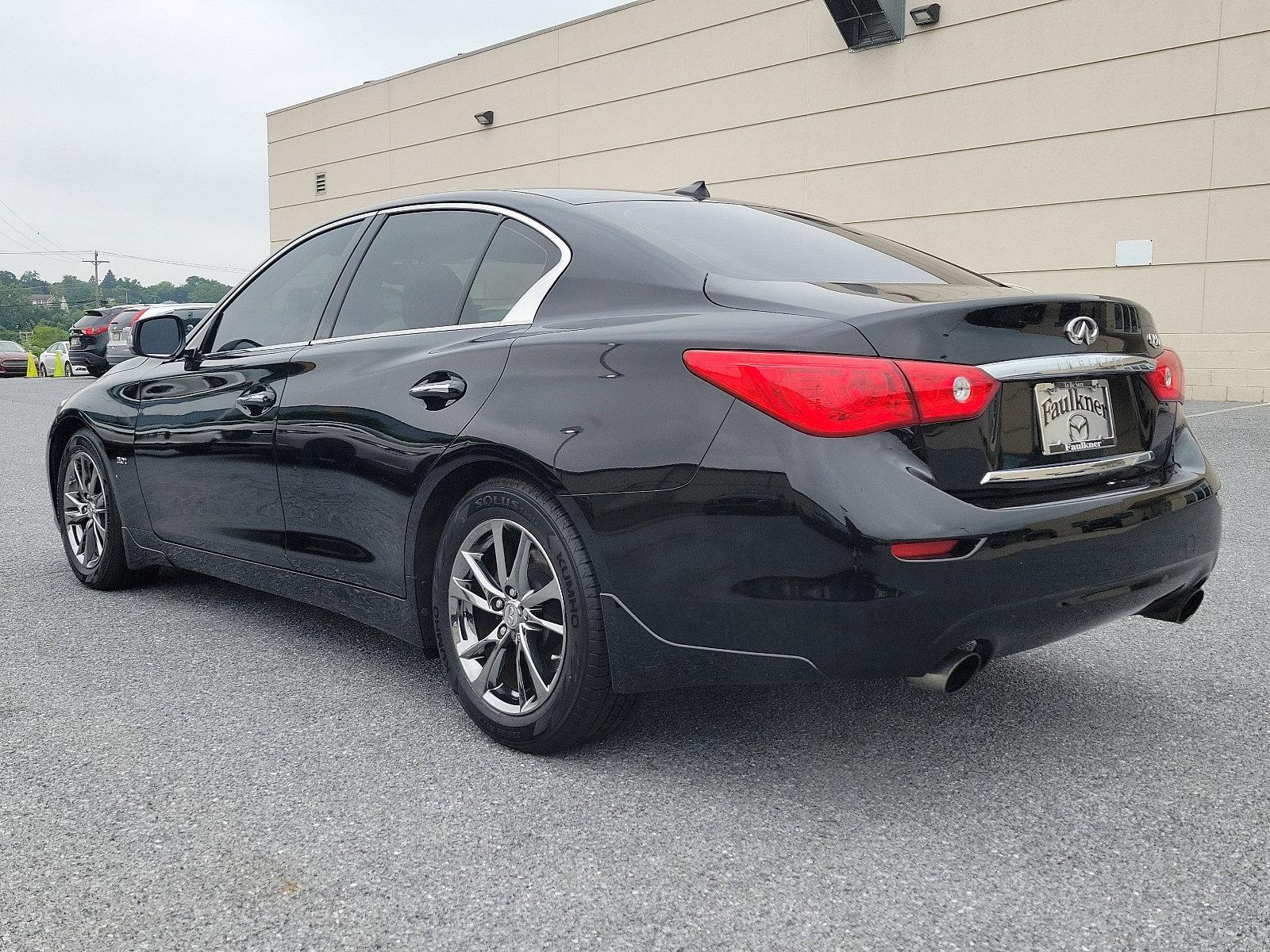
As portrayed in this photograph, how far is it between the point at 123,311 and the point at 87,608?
19521mm

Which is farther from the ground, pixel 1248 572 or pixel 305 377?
pixel 305 377

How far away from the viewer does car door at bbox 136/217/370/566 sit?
3.90m

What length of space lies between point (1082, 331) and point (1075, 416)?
0.67 feet

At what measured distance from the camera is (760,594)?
2.52m

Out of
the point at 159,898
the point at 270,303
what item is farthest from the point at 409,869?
the point at 270,303

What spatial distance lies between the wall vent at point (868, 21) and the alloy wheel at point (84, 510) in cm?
1671

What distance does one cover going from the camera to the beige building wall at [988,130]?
16.0 m

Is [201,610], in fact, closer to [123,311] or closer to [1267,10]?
[1267,10]

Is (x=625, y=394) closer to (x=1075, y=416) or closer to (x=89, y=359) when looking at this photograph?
(x=1075, y=416)

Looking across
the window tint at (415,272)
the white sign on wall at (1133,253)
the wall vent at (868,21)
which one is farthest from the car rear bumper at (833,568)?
the wall vent at (868,21)

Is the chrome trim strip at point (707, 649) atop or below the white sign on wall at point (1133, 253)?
below

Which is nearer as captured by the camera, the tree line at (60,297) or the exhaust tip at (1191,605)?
the exhaust tip at (1191,605)

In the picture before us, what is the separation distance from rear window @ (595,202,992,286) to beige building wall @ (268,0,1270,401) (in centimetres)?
1450

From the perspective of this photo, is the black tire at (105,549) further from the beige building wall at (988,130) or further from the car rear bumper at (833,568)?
the beige building wall at (988,130)
